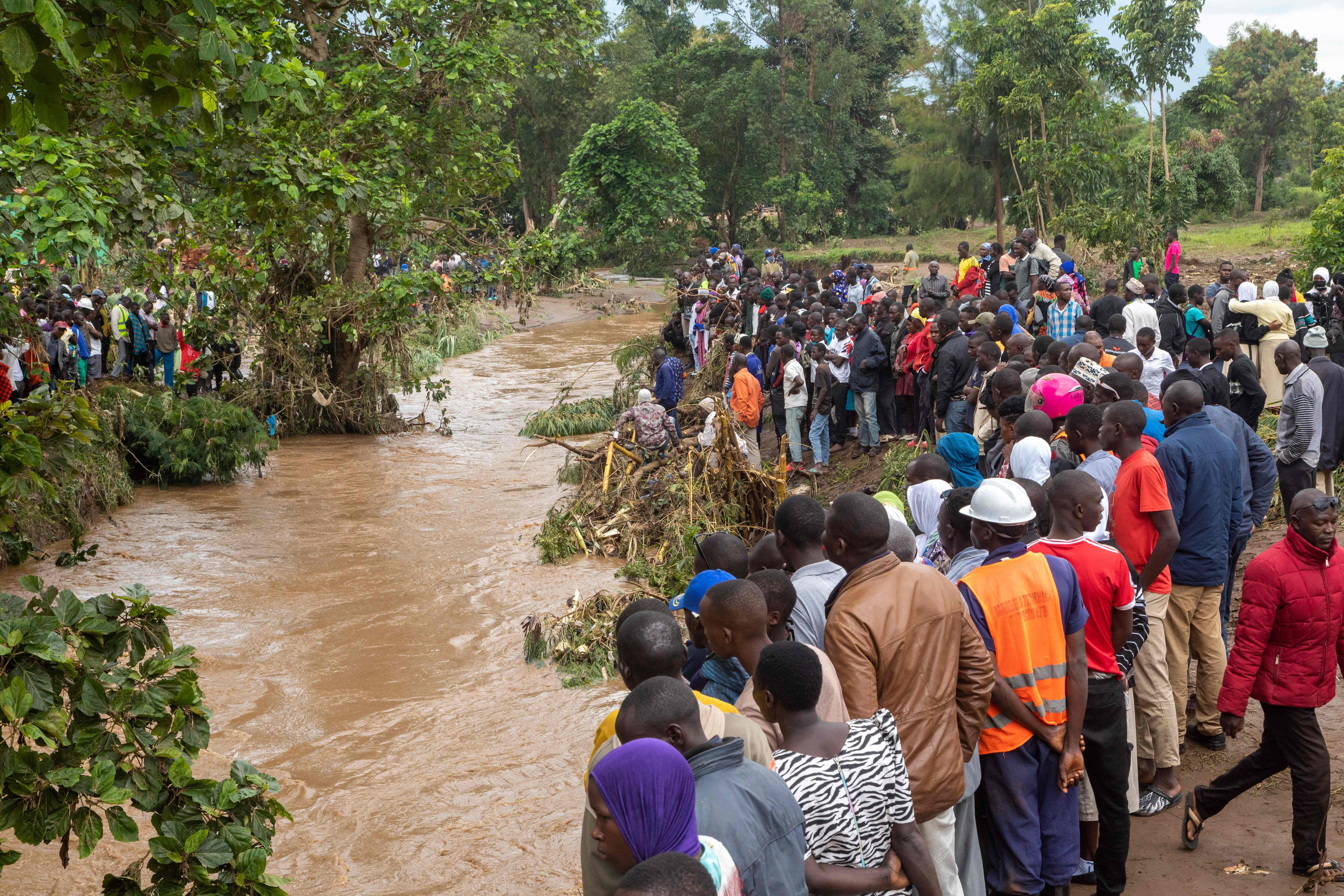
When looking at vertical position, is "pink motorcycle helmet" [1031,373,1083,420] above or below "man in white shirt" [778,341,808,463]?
above

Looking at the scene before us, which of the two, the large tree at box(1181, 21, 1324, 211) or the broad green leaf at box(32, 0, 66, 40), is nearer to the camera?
the broad green leaf at box(32, 0, 66, 40)

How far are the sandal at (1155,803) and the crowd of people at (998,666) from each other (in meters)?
0.01

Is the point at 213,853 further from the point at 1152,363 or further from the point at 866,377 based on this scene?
the point at 866,377

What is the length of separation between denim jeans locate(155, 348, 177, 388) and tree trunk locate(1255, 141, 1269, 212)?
30918mm

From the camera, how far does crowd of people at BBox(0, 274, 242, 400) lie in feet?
49.0

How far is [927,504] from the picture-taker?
199 inches

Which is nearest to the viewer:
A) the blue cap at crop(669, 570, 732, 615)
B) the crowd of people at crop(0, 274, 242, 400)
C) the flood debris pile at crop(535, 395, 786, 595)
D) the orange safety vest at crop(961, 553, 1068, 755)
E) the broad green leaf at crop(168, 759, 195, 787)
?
the broad green leaf at crop(168, 759, 195, 787)

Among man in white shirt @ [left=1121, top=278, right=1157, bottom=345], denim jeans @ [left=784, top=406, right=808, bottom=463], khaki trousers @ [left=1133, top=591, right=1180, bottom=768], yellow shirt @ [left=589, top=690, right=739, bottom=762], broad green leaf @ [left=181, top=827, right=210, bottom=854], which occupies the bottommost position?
khaki trousers @ [left=1133, top=591, right=1180, bottom=768]

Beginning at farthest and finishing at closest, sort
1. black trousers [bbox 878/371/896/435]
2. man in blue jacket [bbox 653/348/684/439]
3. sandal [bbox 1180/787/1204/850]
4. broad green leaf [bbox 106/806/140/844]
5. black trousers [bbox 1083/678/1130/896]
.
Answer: man in blue jacket [bbox 653/348/684/439], black trousers [bbox 878/371/896/435], sandal [bbox 1180/787/1204/850], black trousers [bbox 1083/678/1130/896], broad green leaf [bbox 106/806/140/844]

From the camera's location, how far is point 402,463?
53.4 feet

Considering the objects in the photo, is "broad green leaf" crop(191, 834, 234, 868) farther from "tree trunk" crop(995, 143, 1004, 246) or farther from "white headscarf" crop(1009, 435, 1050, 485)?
"tree trunk" crop(995, 143, 1004, 246)

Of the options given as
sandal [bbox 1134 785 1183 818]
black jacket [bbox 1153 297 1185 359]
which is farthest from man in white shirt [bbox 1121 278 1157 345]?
sandal [bbox 1134 785 1183 818]

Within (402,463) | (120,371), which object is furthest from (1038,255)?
(120,371)

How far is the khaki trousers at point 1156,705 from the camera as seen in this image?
493 centimetres
